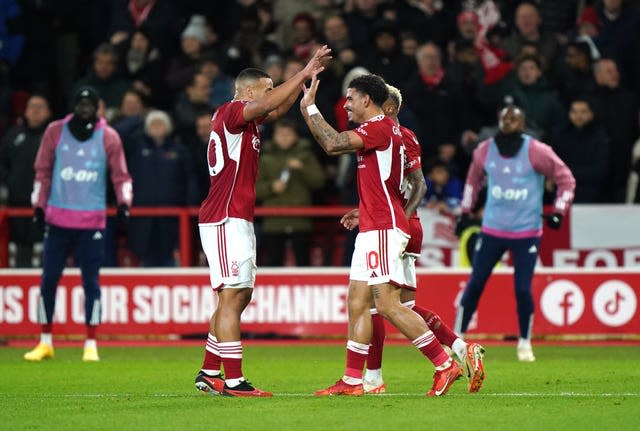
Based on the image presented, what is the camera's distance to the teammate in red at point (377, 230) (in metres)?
10.1

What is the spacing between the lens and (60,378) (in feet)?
40.5

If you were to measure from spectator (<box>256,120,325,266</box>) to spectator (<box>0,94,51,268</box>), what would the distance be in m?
2.68

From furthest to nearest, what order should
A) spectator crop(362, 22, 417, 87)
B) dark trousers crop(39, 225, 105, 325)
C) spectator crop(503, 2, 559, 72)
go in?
spectator crop(503, 2, 559, 72) < spectator crop(362, 22, 417, 87) < dark trousers crop(39, 225, 105, 325)

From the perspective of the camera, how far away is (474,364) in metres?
10.3

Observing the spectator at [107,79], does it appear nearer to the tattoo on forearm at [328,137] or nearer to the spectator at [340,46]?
the spectator at [340,46]

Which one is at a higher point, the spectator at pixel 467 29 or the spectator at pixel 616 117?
the spectator at pixel 467 29

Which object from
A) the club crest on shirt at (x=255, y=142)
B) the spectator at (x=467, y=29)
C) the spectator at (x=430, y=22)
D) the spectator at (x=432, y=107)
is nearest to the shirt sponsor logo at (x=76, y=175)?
the club crest on shirt at (x=255, y=142)

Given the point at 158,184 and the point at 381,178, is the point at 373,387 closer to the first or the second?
the point at 381,178

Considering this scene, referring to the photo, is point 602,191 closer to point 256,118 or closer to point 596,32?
point 596,32

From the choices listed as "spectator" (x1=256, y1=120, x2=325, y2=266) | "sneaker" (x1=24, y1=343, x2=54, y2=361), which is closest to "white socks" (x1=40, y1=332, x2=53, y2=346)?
"sneaker" (x1=24, y1=343, x2=54, y2=361)

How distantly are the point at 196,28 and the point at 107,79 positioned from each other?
163 cm

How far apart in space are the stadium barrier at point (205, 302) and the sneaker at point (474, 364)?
6.03 m

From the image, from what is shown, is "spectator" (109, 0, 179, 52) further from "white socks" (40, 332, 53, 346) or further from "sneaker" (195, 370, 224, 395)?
"sneaker" (195, 370, 224, 395)

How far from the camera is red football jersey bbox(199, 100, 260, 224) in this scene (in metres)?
10.4
